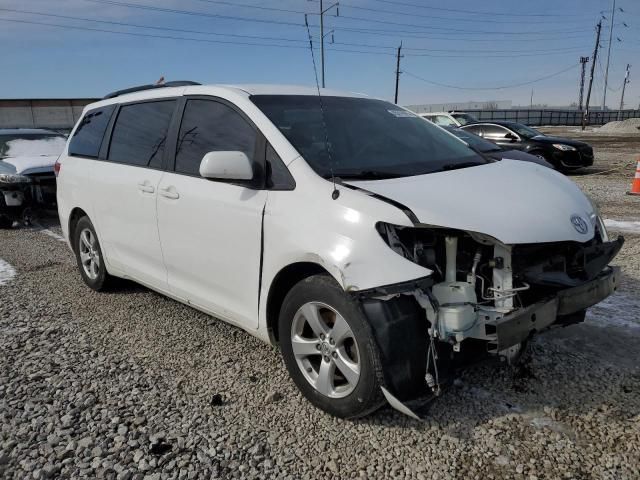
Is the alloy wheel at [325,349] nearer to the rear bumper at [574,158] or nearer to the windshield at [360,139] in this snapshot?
the windshield at [360,139]

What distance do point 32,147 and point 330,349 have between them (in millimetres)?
9732

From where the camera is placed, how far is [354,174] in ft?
9.84

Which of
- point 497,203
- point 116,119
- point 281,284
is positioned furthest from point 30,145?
point 497,203

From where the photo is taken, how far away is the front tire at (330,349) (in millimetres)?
2564

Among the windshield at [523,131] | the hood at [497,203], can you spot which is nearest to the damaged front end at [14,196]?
the hood at [497,203]

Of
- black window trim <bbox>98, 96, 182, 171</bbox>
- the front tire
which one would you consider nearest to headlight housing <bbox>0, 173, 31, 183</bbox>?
black window trim <bbox>98, 96, 182, 171</bbox>

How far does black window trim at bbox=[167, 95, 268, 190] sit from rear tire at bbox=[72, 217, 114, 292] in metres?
1.59

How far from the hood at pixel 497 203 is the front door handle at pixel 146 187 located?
1758mm

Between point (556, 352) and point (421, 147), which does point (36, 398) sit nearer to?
point (421, 147)

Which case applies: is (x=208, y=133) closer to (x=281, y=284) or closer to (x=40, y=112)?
(x=281, y=284)

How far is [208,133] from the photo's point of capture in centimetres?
358

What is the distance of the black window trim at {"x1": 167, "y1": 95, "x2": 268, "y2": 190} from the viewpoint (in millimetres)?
3105

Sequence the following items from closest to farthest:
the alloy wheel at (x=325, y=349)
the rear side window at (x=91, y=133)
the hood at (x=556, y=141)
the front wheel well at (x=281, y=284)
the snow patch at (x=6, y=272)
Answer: the alloy wheel at (x=325, y=349), the front wheel well at (x=281, y=284), the rear side window at (x=91, y=133), the snow patch at (x=6, y=272), the hood at (x=556, y=141)

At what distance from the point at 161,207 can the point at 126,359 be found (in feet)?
3.62
